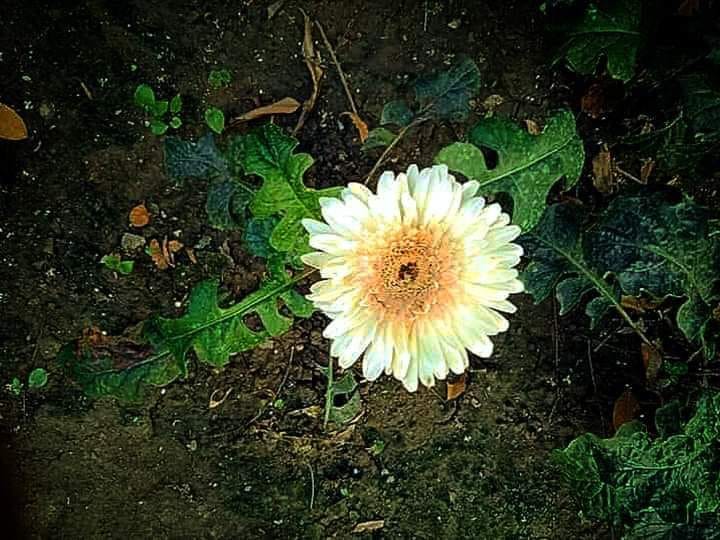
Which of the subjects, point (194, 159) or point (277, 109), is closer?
point (194, 159)

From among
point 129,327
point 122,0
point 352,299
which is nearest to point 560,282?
point 352,299

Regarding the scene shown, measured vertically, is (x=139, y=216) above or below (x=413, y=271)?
above

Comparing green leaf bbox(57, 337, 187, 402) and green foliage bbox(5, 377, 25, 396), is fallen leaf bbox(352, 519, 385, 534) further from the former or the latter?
green foliage bbox(5, 377, 25, 396)

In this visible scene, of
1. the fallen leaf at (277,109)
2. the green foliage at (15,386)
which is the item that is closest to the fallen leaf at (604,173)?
the fallen leaf at (277,109)

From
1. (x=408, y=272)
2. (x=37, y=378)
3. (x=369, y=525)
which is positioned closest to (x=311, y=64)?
(x=408, y=272)

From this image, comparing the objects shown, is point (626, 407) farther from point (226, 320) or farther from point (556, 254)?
point (226, 320)

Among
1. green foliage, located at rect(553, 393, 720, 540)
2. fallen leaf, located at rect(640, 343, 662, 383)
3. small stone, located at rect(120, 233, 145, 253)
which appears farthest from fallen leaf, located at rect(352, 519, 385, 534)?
small stone, located at rect(120, 233, 145, 253)

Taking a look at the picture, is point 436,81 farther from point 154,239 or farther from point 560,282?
point 154,239
